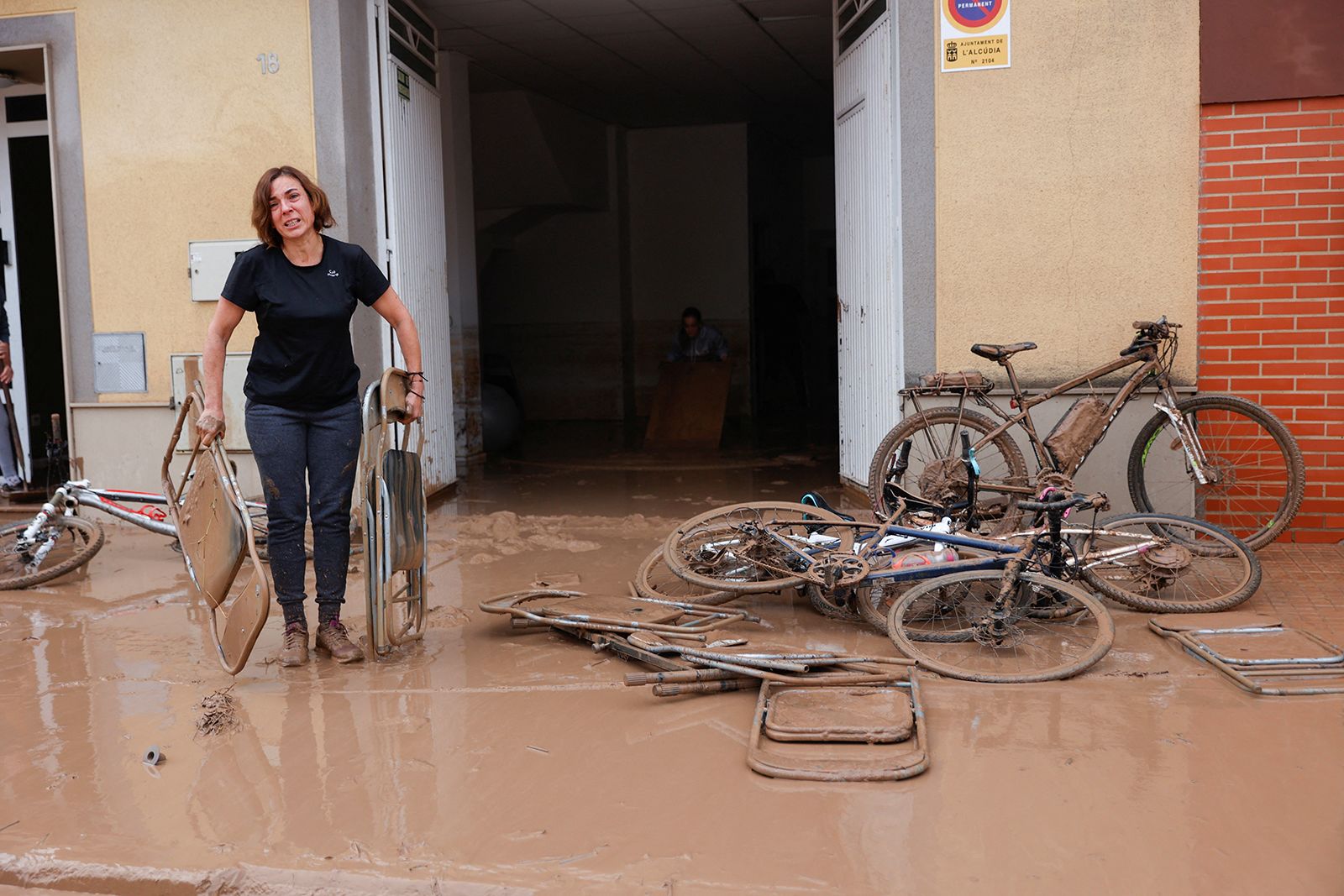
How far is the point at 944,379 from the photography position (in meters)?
5.97

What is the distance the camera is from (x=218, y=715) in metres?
3.77

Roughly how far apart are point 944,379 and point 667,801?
3.45 m

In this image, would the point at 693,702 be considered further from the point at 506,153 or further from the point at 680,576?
the point at 506,153

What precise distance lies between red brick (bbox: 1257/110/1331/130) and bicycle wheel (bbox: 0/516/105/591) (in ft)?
20.6

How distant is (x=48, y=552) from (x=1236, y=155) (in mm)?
6314

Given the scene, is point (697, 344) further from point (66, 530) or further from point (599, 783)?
point (599, 783)

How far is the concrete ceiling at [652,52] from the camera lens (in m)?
8.69

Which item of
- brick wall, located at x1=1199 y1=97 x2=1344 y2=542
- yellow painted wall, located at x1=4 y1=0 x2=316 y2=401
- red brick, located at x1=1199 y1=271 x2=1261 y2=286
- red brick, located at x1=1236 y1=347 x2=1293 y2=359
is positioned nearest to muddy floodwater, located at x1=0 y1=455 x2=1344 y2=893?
brick wall, located at x1=1199 y1=97 x2=1344 y2=542

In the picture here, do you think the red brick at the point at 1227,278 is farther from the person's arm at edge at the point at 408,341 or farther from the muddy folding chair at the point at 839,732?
the person's arm at edge at the point at 408,341

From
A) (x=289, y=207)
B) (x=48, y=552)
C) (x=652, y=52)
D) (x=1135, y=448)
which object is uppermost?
(x=652, y=52)

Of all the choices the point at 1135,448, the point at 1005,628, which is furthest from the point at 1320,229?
the point at 1005,628

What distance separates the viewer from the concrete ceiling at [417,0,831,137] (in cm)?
869

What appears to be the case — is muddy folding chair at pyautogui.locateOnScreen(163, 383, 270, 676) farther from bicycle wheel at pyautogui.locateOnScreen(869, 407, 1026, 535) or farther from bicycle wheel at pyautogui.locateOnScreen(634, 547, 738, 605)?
bicycle wheel at pyautogui.locateOnScreen(869, 407, 1026, 535)

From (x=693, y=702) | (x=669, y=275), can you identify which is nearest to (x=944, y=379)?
(x=693, y=702)
